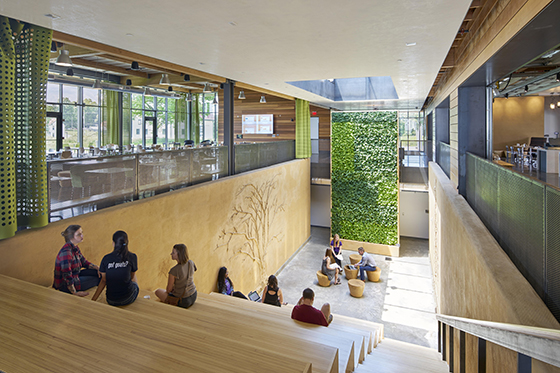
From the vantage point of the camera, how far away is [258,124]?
17.8m

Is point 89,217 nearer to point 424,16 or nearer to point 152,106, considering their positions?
point 424,16

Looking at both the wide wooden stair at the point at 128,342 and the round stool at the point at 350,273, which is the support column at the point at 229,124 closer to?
the round stool at the point at 350,273

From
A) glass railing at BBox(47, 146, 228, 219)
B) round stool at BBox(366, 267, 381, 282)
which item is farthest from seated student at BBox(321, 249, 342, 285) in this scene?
glass railing at BBox(47, 146, 228, 219)

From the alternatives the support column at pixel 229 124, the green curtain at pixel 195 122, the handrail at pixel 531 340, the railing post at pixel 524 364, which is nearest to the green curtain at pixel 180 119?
the green curtain at pixel 195 122

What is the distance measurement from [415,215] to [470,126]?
36.2 feet

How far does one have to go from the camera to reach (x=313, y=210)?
1908cm

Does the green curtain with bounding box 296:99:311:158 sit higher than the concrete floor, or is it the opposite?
the green curtain with bounding box 296:99:311:158

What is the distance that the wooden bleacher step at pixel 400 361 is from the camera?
4.70 metres

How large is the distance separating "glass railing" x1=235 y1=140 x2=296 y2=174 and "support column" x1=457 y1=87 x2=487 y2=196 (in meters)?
5.70

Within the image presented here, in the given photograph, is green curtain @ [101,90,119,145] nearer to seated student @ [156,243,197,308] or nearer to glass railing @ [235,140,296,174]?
glass railing @ [235,140,296,174]

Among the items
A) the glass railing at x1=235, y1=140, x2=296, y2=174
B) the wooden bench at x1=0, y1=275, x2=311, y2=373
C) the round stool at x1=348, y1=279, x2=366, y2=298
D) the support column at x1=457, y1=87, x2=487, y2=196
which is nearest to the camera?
the wooden bench at x1=0, y1=275, x2=311, y2=373

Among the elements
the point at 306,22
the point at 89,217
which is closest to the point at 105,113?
the point at 89,217

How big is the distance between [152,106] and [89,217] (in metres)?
14.7

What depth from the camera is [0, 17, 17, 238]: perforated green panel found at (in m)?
4.01
